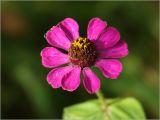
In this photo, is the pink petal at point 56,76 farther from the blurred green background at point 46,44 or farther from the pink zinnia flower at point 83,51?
the blurred green background at point 46,44

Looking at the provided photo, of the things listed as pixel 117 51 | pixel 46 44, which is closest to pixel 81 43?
pixel 117 51

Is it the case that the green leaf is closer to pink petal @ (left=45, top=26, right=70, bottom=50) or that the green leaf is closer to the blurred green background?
pink petal @ (left=45, top=26, right=70, bottom=50)

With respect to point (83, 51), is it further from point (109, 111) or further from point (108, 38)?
point (109, 111)

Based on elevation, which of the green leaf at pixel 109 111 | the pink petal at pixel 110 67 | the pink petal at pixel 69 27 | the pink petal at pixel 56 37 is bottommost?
the green leaf at pixel 109 111

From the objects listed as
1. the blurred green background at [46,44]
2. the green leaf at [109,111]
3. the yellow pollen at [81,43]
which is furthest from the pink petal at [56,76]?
the blurred green background at [46,44]

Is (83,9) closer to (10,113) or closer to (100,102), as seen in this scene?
(10,113)

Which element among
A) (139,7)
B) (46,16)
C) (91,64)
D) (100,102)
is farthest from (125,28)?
(91,64)

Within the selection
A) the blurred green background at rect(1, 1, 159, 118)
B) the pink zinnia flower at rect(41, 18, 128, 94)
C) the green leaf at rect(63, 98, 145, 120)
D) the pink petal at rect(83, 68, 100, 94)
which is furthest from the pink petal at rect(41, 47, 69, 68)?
the blurred green background at rect(1, 1, 159, 118)
